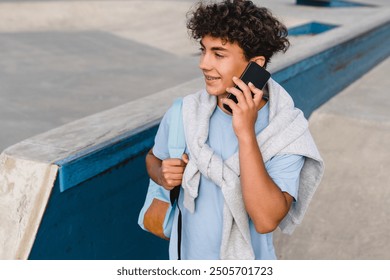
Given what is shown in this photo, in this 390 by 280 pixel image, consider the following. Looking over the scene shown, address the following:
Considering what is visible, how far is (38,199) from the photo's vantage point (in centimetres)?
255

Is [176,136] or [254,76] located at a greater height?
[254,76]

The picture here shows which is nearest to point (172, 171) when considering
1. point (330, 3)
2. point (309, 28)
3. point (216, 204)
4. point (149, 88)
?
point (216, 204)

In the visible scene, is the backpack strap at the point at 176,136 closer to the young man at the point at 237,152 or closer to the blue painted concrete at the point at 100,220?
the young man at the point at 237,152

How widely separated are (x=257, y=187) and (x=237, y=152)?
207 mm

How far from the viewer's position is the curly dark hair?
2.20 m

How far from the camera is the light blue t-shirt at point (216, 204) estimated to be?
2.22 m

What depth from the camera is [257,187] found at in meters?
2.09

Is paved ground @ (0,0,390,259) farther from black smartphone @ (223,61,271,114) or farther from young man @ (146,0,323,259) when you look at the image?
black smartphone @ (223,61,271,114)

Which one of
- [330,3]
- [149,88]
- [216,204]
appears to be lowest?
[330,3]

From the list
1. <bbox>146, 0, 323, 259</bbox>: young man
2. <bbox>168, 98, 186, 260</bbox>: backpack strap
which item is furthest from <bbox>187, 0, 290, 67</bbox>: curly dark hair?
<bbox>168, 98, 186, 260</bbox>: backpack strap

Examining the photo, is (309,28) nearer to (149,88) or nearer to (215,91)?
(149,88)

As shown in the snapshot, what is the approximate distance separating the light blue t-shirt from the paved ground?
2523 millimetres

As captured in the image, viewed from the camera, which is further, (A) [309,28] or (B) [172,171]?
(A) [309,28]

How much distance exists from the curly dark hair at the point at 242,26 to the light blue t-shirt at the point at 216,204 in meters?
0.25
